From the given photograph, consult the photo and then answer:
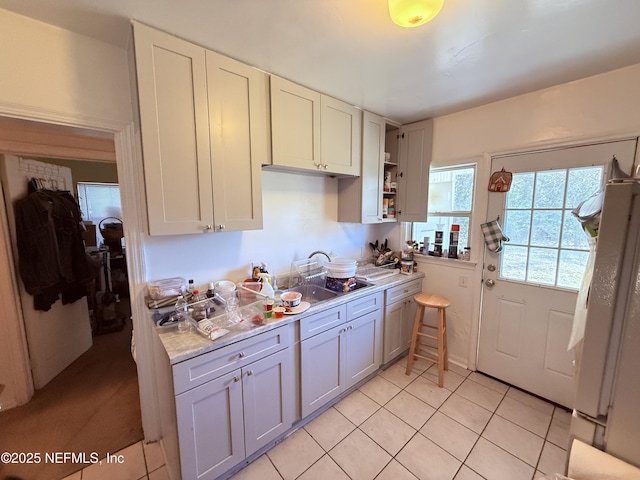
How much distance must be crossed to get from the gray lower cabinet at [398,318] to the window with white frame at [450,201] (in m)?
0.58

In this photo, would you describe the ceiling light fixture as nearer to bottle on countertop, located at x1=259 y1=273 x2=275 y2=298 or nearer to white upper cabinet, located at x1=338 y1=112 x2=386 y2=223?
white upper cabinet, located at x1=338 y1=112 x2=386 y2=223

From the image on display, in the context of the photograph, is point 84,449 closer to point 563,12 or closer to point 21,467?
point 21,467

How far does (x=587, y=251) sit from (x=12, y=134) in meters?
3.89

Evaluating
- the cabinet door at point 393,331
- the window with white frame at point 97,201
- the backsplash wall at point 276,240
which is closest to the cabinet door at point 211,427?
the backsplash wall at point 276,240

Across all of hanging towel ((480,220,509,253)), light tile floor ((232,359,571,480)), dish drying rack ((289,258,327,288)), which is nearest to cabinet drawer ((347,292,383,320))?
dish drying rack ((289,258,327,288))

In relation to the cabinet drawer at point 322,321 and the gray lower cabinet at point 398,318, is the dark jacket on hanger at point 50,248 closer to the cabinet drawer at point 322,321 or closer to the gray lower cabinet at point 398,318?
the cabinet drawer at point 322,321

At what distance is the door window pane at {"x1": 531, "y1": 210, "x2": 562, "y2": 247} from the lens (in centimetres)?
195

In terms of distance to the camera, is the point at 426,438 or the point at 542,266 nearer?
the point at 426,438

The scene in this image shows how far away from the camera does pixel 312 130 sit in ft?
6.33

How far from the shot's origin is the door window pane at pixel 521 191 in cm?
205

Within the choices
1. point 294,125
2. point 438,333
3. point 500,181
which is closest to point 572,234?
point 500,181

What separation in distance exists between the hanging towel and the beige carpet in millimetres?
3031

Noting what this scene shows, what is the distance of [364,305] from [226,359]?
114 centimetres

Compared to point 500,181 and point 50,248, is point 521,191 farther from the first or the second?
point 50,248
